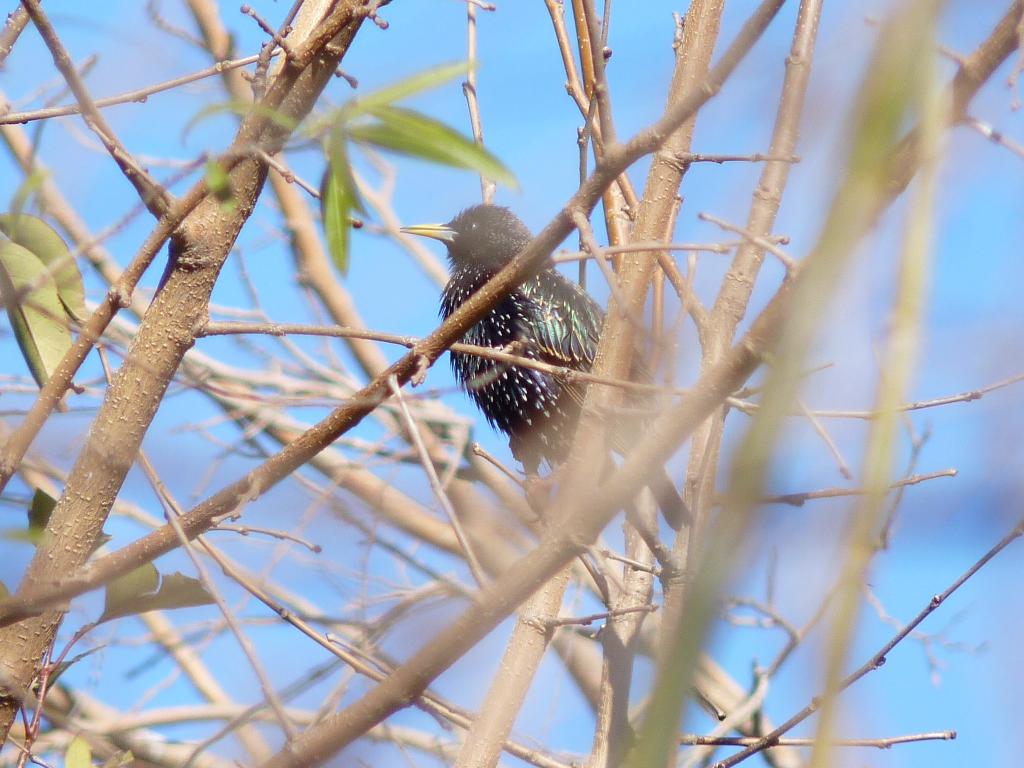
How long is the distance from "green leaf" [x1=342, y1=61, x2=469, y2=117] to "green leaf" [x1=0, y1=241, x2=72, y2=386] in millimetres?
981

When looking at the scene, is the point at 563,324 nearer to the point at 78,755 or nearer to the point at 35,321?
the point at 35,321

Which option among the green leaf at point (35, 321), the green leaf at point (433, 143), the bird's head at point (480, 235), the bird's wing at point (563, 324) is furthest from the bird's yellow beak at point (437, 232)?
the green leaf at point (433, 143)

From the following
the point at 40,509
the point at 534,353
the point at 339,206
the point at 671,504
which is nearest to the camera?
the point at 339,206

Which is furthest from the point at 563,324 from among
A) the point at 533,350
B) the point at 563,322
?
the point at 533,350

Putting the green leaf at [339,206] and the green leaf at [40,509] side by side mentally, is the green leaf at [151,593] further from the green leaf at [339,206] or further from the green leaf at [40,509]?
the green leaf at [339,206]

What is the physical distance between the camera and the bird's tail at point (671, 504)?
1.97 m

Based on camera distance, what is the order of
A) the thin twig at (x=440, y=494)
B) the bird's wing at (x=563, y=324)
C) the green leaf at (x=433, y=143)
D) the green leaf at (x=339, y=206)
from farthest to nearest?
the bird's wing at (x=563, y=324), the thin twig at (x=440, y=494), the green leaf at (x=339, y=206), the green leaf at (x=433, y=143)

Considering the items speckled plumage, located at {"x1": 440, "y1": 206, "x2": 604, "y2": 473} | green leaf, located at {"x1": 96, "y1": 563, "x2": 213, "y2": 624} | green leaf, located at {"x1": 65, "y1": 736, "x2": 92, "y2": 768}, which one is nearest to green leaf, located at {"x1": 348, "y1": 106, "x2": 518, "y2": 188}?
green leaf, located at {"x1": 96, "y1": 563, "x2": 213, "y2": 624}

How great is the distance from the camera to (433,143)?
1.04 m

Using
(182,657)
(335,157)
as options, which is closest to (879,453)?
(335,157)

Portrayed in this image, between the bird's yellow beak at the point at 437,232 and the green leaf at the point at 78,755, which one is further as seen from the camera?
the bird's yellow beak at the point at 437,232

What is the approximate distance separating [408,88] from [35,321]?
44.6 inches

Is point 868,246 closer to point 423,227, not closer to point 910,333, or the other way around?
point 910,333

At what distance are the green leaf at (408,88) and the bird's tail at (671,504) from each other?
0.93 m
